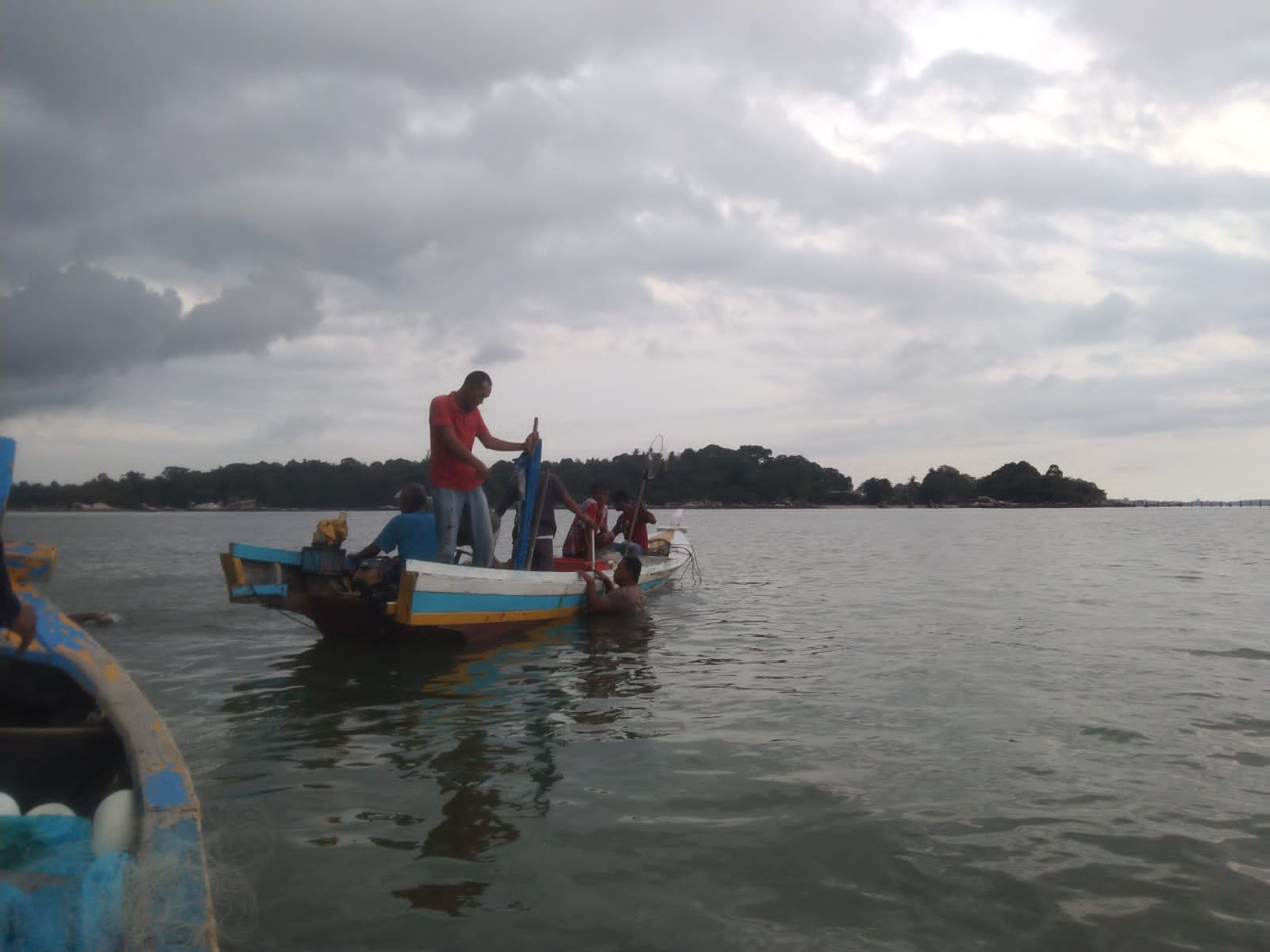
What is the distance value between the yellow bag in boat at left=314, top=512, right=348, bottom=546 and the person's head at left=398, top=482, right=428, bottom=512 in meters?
0.69

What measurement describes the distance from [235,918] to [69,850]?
0.92 m

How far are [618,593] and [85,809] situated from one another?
862 centimetres

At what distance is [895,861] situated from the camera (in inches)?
174

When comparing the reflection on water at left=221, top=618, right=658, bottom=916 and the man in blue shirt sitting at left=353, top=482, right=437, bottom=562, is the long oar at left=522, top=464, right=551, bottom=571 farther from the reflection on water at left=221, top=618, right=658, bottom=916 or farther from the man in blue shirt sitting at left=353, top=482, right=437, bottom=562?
the man in blue shirt sitting at left=353, top=482, right=437, bottom=562

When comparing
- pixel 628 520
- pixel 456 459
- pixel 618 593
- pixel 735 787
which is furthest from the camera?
pixel 628 520

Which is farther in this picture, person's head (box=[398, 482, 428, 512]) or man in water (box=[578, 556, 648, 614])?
man in water (box=[578, 556, 648, 614])

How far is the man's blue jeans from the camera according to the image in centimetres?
949

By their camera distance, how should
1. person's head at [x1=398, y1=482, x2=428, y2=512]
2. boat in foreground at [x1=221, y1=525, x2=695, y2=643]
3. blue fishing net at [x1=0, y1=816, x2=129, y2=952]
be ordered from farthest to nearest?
person's head at [x1=398, y1=482, x2=428, y2=512] < boat in foreground at [x1=221, y1=525, x2=695, y2=643] < blue fishing net at [x1=0, y1=816, x2=129, y2=952]

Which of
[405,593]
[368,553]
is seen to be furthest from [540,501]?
[405,593]

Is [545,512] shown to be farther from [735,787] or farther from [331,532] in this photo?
[735,787]

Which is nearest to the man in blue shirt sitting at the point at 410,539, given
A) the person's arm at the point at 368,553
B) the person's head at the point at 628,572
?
the person's arm at the point at 368,553

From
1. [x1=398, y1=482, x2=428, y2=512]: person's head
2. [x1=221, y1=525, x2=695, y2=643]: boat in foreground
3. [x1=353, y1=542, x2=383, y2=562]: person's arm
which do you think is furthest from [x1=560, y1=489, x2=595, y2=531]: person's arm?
[x1=353, y1=542, x2=383, y2=562]: person's arm

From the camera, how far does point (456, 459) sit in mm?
9320

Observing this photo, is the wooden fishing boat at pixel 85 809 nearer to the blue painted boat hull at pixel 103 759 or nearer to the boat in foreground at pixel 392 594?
the blue painted boat hull at pixel 103 759
